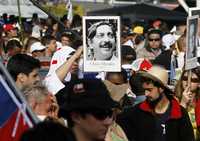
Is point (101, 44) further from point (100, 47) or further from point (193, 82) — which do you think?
point (193, 82)

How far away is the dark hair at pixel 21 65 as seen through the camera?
653 centimetres

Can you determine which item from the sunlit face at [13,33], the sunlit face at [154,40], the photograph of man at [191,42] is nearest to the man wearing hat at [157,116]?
the photograph of man at [191,42]

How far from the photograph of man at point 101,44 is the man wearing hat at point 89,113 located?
5.16 metres

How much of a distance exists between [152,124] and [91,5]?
3562 cm

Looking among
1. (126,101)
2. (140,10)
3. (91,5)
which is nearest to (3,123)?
(126,101)

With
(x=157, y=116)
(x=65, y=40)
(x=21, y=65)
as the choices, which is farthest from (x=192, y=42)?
(x=65, y=40)

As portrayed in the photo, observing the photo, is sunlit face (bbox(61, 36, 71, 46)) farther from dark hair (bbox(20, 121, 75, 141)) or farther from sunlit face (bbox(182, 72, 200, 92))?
dark hair (bbox(20, 121, 75, 141))

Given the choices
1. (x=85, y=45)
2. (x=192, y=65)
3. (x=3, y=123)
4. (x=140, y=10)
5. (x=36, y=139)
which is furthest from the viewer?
(x=140, y=10)

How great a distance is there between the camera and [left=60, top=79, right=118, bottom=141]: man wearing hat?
12.6 feet

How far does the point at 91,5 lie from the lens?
4191 centimetres

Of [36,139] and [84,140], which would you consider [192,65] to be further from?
[36,139]

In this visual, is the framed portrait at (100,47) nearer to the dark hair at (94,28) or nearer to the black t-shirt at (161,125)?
the dark hair at (94,28)

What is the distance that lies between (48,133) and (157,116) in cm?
390

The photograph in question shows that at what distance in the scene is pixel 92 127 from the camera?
3.85 m
